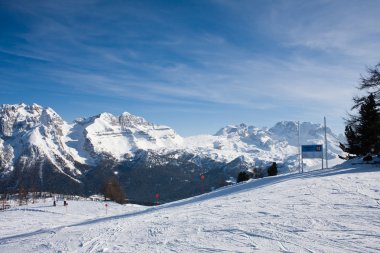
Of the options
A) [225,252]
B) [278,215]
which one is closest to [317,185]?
[278,215]

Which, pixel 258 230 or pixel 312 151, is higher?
pixel 312 151

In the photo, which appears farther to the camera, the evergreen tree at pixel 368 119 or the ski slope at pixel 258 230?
the evergreen tree at pixel 368 119

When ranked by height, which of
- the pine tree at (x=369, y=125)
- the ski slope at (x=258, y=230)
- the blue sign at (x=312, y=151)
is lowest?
the ski slope at (x=258, y=230)

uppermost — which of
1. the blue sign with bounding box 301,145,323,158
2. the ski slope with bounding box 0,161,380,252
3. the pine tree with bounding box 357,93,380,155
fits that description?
the pine tree with bounding box 357,93,380,155

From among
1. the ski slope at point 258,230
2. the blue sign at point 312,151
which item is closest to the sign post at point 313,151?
the blue sign at point 312,151

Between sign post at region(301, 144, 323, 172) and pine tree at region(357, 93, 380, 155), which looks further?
sign post at region(301, 144, 323, 172)

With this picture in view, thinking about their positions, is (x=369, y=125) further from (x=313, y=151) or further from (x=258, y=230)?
(x=258, y=230)

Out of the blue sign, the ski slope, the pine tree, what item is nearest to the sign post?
the blue sign

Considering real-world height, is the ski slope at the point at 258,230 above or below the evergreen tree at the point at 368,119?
below

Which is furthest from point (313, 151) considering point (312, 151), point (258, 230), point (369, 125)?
point (258, 230)

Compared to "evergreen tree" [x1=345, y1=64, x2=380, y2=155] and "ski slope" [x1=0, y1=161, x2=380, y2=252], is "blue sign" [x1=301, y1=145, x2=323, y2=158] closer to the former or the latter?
"evergreen tree" [x1=345, y1=64, x2=380, y2=155]

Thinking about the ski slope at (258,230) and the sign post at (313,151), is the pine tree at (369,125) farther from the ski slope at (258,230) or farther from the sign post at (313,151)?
the ski slope at (258,230)

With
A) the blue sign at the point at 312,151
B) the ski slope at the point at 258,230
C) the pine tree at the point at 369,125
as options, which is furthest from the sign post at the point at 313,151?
the ski slope at the point at 258,230

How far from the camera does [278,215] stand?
53.8ft
